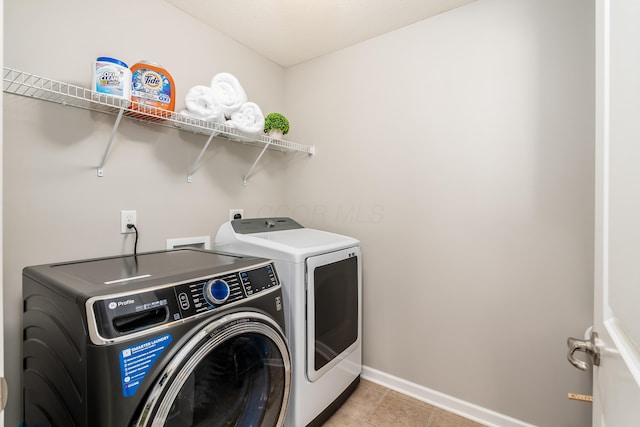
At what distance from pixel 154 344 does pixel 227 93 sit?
137 centimetres

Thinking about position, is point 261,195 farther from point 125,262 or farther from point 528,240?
point 528,240

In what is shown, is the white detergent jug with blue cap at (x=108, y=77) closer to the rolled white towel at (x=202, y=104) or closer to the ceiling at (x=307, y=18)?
the rolled white towel at (x=202, y=104)

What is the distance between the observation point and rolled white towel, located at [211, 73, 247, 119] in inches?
64.4

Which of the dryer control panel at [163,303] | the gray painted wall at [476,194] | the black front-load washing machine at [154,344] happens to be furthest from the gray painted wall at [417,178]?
the dryer control panel at [163,303]

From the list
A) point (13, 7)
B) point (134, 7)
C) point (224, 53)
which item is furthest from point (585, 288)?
point (13, 7)

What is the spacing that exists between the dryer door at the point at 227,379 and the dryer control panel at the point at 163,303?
0.24 feet

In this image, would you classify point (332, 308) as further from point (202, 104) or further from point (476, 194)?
point (202, 104)

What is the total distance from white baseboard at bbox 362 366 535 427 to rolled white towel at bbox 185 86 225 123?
6.18 ft

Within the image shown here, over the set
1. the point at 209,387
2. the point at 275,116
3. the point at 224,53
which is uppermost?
the point at 224,53

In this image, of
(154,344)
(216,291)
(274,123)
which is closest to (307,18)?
(274,123)

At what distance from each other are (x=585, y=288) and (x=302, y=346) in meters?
1.35

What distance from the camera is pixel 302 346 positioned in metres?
1.41

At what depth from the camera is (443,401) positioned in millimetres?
1713

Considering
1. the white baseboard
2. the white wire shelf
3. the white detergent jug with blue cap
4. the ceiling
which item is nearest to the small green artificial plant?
the white wire shelf
